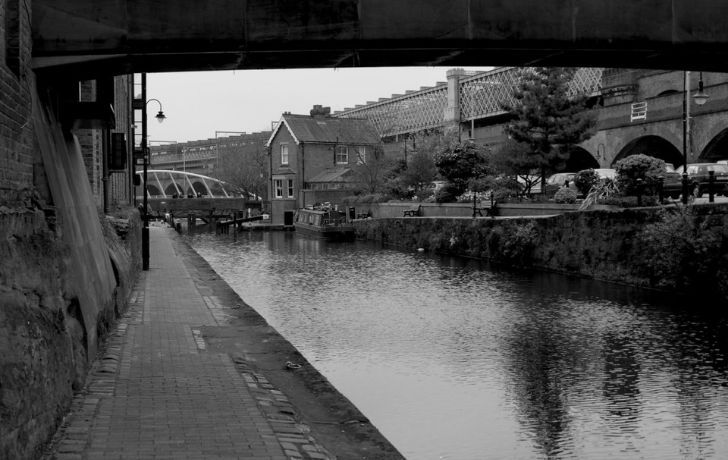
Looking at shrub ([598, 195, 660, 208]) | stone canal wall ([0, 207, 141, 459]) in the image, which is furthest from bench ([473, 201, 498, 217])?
stone canal wall ([0, 207, 141, 459])

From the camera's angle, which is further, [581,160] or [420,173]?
[581,160]

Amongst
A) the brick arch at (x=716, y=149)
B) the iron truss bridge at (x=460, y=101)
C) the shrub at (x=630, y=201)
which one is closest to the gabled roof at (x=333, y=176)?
the iron truss bridge at (x=460, y=101)

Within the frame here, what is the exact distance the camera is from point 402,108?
94.6 metres

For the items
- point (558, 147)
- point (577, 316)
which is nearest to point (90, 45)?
point (577, 316)

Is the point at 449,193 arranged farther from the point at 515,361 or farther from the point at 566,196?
the point at 515,361

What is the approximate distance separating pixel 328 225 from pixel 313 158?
17.5 metres

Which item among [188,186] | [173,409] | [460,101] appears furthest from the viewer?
[188,186]

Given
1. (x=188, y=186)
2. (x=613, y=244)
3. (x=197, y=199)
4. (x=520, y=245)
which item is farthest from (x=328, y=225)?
(x=188, y=186)

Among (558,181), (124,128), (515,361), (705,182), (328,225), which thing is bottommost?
(515,361)

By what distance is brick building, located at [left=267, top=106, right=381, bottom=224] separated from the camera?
217 feet

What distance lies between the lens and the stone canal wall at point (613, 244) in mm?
21422

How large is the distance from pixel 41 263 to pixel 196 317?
7.53m

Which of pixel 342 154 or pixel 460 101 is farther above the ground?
pixel 460 101

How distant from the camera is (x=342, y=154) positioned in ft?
230
